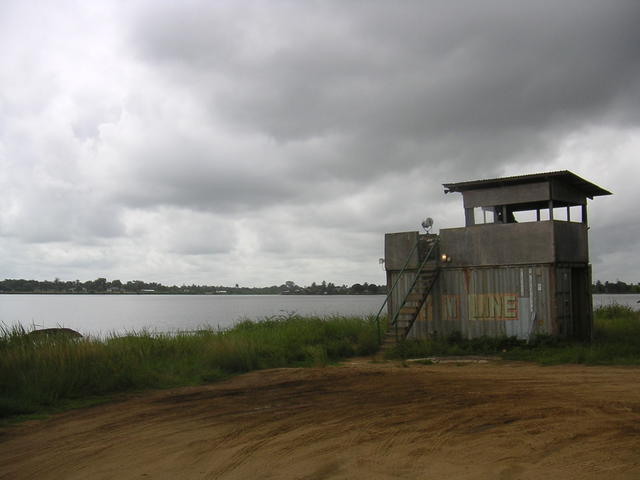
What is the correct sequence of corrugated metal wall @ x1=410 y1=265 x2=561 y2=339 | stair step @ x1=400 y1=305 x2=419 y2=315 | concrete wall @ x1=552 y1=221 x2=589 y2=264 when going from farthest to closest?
stair step @ x1=400 y1=305 x2=419 y2=315
concrete wall @ x1=552 y1=221 x2=589 y2=264
corrugated metal wall @ x1=410 y1=265 x2=561 y2=339

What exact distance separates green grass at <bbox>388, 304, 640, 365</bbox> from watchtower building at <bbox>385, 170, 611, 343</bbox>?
41 cm

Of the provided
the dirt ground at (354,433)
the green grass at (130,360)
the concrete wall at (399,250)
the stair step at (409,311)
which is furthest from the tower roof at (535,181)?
the dirt ground at (354,433)

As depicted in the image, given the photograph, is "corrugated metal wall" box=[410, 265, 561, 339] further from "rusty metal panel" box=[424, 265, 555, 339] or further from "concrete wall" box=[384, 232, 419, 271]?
"concrete wall" box=[384, 232, 419, 271]

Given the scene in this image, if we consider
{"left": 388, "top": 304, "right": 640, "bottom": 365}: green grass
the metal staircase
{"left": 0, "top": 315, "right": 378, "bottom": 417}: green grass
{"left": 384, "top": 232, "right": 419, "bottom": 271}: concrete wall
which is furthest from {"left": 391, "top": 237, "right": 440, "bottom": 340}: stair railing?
{"left": 0, "top": 315, "right": 378, "bottom": 417}: green grass

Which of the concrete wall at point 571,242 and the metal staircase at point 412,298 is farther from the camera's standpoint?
the metal staircase at point 412,298

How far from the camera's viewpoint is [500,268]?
19516 mm

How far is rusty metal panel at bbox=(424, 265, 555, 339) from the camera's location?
18.8m

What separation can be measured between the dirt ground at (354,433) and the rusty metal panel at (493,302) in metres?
5.65

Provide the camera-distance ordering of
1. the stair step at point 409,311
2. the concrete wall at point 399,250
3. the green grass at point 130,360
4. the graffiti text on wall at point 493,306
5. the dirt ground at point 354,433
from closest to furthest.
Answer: the dirt ground at point 354,433
the green grass at point 130,360
the graffiti text on wall at point 493,306
the stair step at point 409,311
the concrete wall at point 399,250

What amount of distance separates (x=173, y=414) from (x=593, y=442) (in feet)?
21.4

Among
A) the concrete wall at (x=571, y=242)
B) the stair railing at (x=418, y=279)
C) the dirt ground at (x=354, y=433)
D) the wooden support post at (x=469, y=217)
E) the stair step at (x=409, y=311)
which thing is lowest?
the dirt ground at (x=354, y=433)

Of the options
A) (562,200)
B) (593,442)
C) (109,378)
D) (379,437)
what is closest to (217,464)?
(379,437)

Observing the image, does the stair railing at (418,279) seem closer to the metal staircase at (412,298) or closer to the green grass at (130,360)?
the metal staircase at (412,298)

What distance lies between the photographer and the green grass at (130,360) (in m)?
12.1
